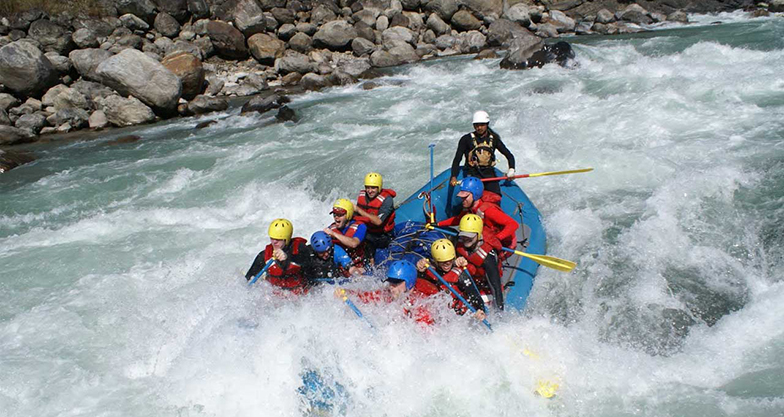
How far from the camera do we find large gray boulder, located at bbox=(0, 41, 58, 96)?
43.1 feet

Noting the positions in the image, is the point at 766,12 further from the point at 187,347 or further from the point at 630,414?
the point at 187,347

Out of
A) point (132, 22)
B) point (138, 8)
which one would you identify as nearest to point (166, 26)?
point (132, 22)

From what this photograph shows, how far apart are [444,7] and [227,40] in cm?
742

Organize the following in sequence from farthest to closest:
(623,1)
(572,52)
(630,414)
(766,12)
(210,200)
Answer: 1. (623,1)
2. (766,12)
3. (572,52)
4. (210,200)
5. (630,414)

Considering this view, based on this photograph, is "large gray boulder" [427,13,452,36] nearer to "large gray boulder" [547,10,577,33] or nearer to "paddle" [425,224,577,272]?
"large gray boulder" [547,10,577,33]

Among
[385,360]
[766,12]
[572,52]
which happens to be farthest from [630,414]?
[766,12]

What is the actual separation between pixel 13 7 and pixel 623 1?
2176 cm

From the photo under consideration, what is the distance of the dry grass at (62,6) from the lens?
17562mm

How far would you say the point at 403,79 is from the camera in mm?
15117

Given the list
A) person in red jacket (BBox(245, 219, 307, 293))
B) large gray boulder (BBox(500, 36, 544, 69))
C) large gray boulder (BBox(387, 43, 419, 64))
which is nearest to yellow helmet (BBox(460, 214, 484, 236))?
person in red jacket (BBox(245, 219, 307, 293))

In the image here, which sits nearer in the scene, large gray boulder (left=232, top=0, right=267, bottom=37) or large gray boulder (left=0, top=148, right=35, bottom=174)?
large gray boulder (left=0, top=148, right=35, bottom=174)

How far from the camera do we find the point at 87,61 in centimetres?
1465

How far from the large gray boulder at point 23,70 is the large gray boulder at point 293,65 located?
227 inches

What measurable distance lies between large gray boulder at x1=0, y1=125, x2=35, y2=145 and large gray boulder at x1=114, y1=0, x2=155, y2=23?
24.3 ft
